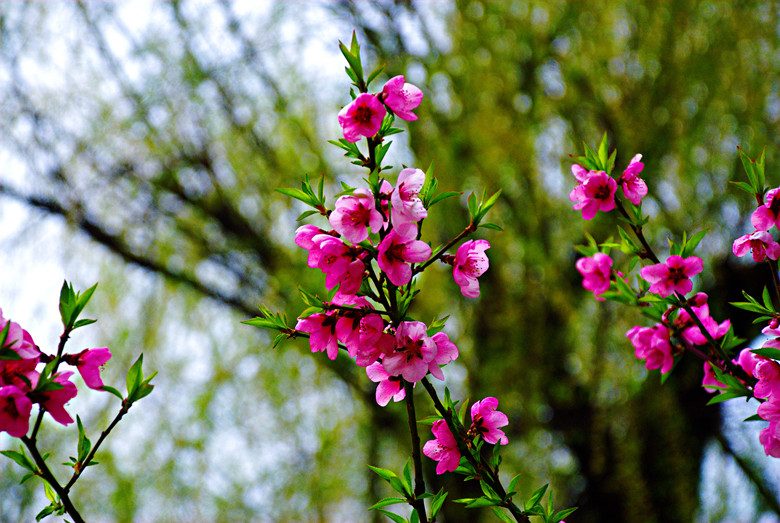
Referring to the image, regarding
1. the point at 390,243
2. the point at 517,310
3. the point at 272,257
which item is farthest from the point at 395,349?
the point at 272,257

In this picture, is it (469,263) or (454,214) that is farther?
(454,214)

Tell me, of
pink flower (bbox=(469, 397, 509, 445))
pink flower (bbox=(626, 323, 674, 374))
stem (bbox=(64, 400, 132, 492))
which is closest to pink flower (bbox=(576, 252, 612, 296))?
pink flower (bbox=(626, 323, 674, 374))

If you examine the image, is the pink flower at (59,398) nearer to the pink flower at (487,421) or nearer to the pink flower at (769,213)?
the pink flower at (487,421)

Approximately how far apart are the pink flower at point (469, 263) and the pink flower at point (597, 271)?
0.91 ft

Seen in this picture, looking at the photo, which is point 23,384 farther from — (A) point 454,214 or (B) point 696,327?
(A) point 454,214

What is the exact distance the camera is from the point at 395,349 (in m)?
0.51

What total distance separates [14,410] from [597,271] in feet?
2.33

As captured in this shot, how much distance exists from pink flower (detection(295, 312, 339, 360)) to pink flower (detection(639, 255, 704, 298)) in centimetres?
37

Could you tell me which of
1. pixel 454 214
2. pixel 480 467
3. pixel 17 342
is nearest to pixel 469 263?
pixel 480 467

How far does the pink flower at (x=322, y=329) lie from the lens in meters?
0.53

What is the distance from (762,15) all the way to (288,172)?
191 cm

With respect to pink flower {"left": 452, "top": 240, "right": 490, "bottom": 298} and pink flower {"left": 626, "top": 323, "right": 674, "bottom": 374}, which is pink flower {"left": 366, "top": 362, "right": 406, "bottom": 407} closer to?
pink flower {"left": 452, "top": 240, "right": 490, "bottom": 298}

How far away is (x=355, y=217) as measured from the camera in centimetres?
50

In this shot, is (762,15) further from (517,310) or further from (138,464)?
(138,464)
